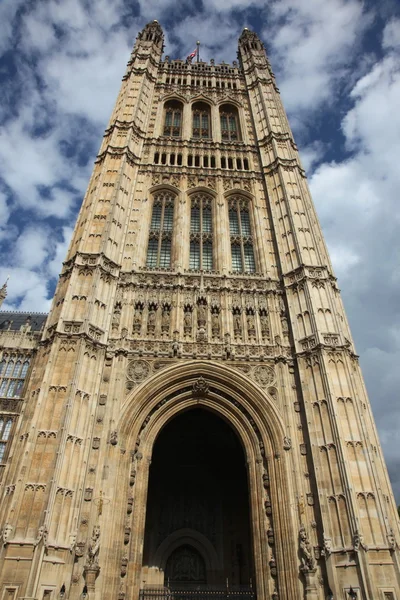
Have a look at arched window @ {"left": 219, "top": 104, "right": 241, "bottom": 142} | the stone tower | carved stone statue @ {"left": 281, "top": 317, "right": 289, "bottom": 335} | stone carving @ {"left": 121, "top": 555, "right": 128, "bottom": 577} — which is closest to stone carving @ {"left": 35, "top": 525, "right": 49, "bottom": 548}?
the stone tower

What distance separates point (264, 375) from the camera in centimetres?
1733

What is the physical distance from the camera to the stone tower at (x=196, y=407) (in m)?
13.1

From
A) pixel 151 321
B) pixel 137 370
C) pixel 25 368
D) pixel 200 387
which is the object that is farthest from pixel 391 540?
pixel 25 368

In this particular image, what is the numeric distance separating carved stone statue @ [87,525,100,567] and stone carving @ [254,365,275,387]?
7582mm

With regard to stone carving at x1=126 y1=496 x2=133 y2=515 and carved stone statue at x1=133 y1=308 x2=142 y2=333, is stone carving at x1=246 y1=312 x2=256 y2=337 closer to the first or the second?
carved stone statue at x1=133 y1=308 x2=142 y2=333

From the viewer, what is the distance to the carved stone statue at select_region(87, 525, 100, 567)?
499 inches

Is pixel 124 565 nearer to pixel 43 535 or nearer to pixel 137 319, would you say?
pixel 43 535

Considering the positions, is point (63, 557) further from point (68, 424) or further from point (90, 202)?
point (90, 202)

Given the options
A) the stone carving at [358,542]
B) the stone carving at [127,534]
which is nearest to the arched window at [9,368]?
the stone carving at [127,534]

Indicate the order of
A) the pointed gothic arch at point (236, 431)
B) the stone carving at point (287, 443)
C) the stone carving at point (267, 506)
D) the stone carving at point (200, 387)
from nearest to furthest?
the pointed gothic arch at point (236, 431) < the stone carving at point (267, 506) < the stone carving at point (287, 443) < the stone carving at point (200, 387)

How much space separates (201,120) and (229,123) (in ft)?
6.41

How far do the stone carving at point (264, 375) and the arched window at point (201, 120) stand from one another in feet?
59.3

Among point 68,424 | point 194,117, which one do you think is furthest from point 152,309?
point 194,117

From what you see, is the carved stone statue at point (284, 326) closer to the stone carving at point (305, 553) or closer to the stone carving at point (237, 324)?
the stone carving at point (237, 324)
